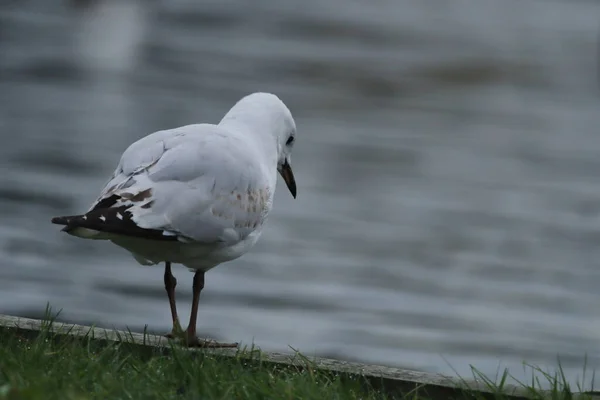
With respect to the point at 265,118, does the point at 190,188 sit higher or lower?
lower

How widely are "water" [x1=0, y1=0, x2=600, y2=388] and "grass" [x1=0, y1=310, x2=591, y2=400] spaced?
5.77 feet

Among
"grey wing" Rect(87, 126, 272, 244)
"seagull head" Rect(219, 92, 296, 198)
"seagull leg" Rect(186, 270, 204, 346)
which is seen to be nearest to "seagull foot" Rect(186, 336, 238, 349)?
"seagull leg" Rect(186, 270, 204, 346)

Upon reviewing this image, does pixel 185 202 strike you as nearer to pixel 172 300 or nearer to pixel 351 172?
pixel 172 300

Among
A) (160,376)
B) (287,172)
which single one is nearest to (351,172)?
(287,172)

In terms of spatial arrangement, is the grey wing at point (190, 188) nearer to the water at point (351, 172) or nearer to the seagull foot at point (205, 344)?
the seagull foot at point (205, 344)

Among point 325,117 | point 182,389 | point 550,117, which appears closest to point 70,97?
point 325,117

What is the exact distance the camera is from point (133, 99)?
47.3 ft

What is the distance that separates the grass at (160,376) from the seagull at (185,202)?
43 cm

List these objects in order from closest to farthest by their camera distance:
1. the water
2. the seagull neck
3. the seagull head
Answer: the seagull neck → the seagull head → the water

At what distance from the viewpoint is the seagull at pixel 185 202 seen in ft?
16.5

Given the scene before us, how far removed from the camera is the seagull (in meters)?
5.04

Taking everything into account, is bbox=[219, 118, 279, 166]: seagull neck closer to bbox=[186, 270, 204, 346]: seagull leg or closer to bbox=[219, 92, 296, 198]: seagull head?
bbox=[219, 92, 296, 198]: seagull head

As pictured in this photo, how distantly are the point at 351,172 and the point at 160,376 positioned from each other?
7191 mm

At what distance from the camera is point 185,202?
5.18m
